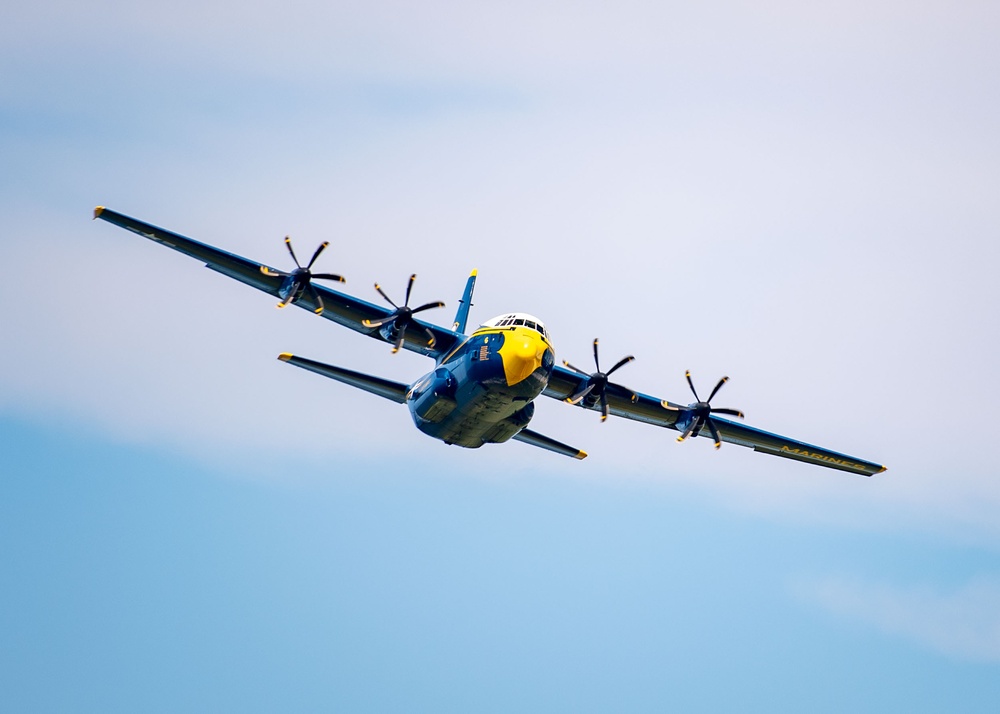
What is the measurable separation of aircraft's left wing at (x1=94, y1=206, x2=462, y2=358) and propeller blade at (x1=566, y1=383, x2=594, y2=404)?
4.92 m

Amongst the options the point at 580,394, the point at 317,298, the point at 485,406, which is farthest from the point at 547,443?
the point at 317,298

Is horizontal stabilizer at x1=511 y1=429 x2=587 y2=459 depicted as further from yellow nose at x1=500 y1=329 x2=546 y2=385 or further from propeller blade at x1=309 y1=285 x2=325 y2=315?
propeller blade at x1=309 y1=285 x2=325 y2=315

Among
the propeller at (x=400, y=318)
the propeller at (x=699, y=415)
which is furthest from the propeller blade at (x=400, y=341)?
the propeller at (x=699, y=415)

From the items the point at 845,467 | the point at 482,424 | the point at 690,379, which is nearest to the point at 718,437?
the point at 690,379

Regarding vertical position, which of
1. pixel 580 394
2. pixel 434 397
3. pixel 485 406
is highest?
pixel 580 394

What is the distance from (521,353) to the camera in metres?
34.3

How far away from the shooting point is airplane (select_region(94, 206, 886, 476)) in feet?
115

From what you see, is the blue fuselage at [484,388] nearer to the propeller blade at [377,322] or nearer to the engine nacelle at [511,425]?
the engine nacelle at [511,425]

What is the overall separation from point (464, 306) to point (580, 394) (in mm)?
4932

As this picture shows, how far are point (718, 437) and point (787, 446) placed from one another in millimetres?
3364

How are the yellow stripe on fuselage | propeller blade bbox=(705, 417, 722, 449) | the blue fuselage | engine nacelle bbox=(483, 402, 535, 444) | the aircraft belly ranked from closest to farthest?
the yellow stripe on fuselage, the blue fuselage, the aircraft belly, engine nacelle bbox=(483, 402, 535, 444), propeller blade bbox=(705, 417, 722, 449)

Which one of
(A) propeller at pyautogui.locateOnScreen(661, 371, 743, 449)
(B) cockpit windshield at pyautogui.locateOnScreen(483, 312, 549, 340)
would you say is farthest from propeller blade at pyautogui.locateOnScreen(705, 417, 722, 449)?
(B) cockpit windshield at pyautogui.locateOnScreen(483, 312, 549, 340)

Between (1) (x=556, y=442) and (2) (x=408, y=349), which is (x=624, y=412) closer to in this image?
(1) (x=556, y=442)

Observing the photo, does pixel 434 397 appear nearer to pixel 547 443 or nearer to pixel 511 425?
pixel 511 425
